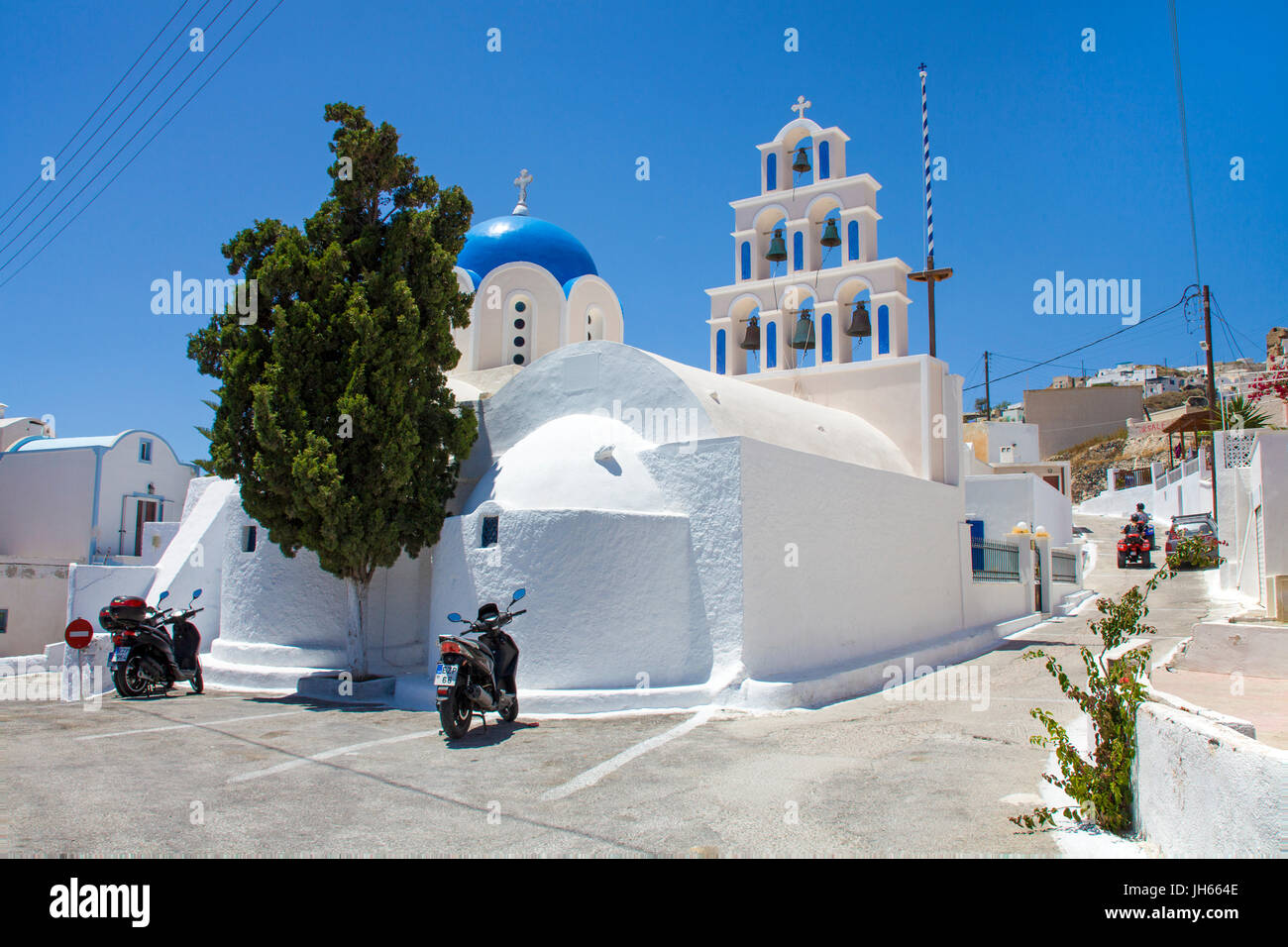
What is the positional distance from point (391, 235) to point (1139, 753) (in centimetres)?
877

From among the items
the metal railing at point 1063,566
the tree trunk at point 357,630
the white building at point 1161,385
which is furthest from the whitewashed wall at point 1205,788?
the white building at point 1161,385

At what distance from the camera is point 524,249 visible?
17.8 meters

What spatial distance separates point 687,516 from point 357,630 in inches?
162

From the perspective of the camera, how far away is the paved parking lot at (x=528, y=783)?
14.7 ft

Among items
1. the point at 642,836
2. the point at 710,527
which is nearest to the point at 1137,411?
the point at 710,527

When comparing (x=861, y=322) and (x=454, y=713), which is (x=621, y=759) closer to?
(x=454, y=713)

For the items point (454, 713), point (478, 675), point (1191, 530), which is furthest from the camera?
point (1191, 530)

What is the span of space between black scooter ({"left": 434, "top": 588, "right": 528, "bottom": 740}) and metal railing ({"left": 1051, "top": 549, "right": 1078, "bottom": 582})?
684 inches

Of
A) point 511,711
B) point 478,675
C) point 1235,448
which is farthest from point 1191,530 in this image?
point 478,675

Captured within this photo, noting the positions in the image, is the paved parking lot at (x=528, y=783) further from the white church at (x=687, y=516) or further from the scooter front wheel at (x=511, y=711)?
the white church at (x=687, y=516)

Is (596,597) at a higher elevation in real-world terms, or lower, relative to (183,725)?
higher

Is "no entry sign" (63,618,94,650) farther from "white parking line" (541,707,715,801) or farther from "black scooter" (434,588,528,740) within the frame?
"white parking line" (541,707,715,801)

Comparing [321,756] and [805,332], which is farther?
[805,332]
